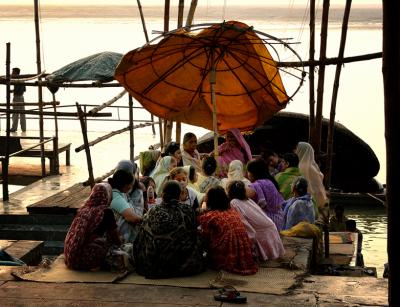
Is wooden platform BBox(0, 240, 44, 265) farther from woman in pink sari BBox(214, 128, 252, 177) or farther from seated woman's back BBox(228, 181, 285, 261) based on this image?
woman in pink sari BBox(214, 128, 252, 177)

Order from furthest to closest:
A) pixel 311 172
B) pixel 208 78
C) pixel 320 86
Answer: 1. pixel 208 78
2. pixel 320 86
3. pixel 311 172

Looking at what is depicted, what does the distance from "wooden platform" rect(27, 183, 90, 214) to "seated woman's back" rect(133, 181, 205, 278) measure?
272 cm

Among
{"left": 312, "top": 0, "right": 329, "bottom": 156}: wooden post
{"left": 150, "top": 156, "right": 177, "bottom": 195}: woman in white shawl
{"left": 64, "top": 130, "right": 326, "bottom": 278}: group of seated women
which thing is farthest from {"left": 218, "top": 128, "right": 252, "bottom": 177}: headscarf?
{"left": 64, "top": 130, "right": 326, "bottom": 278}: group of seated women

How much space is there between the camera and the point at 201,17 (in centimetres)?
7275

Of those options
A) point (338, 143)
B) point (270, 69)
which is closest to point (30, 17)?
point (338, 143)

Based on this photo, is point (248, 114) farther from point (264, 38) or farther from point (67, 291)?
point (67, 291)

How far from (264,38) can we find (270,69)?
0.62 metres

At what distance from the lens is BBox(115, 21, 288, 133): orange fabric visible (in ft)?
32.3

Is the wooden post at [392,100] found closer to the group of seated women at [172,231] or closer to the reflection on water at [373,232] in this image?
the group of seated women at [172,231]

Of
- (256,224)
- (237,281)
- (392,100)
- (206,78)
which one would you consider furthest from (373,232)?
(392,100)

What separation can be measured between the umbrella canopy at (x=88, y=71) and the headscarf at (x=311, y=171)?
2.22 meters

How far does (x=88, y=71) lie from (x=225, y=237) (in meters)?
3.83

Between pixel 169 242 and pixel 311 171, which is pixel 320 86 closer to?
pixel 311 171

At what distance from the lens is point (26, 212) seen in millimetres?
10031
